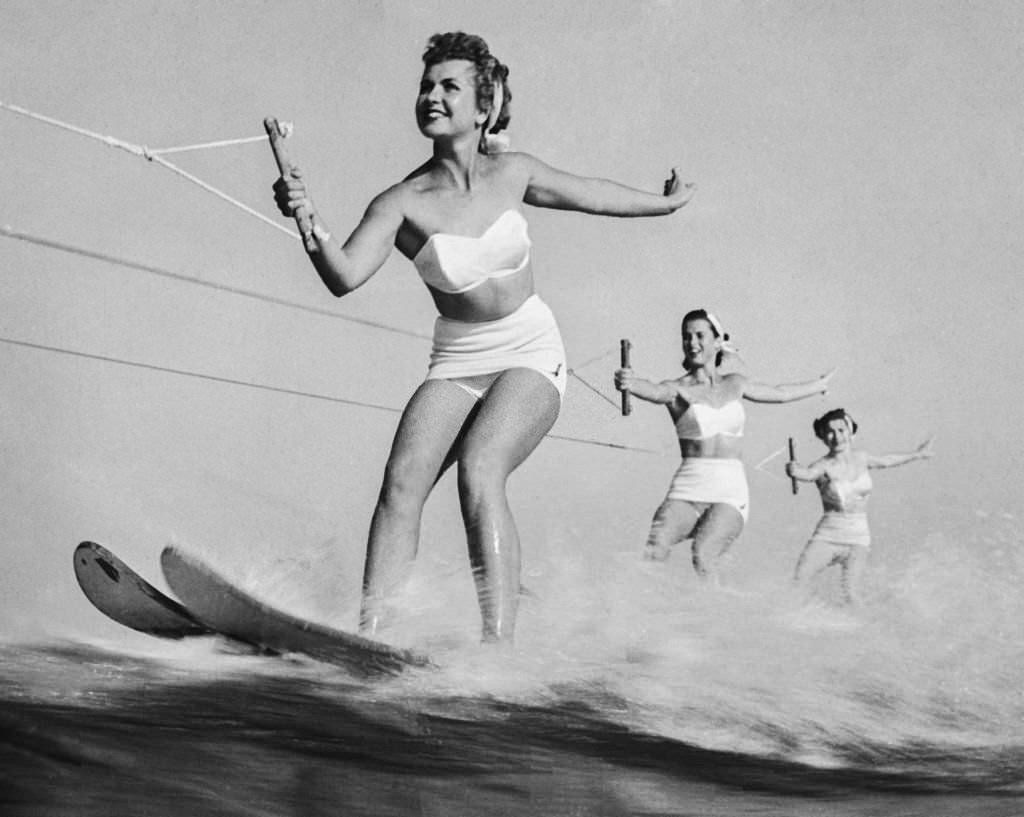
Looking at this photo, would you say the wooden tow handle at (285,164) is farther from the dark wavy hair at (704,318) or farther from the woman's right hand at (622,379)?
the dark wavy hair at (704,318)

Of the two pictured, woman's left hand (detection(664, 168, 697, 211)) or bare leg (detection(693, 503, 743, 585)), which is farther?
bare leg (detection(693, 503, 743, 585))

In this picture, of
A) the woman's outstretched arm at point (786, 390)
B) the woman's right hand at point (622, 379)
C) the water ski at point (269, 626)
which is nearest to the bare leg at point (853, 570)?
Answer: the woman's outstretched arm at point (786, 390)

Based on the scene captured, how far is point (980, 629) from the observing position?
2.78m

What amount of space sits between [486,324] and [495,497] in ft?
0.90

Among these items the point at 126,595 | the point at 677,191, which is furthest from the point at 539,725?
the point at 677,191

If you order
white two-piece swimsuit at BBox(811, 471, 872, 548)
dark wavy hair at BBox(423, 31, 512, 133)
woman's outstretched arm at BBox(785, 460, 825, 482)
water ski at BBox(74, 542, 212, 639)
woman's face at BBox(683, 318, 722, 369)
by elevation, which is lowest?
water ski at BBox(74, 542, 212, 639)

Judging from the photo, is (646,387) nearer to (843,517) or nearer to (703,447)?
(703,447)

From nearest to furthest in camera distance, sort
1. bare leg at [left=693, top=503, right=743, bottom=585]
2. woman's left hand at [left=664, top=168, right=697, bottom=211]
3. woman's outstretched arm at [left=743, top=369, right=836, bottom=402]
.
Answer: woman's left hand at [left=664, top=168, right=697, bottom=211], bare leg at [left=693, top=503, right=743, bottom=585], woman's outstretched arm at [left=743, top=369, right=836, bottom=402]

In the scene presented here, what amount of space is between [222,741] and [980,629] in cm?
180

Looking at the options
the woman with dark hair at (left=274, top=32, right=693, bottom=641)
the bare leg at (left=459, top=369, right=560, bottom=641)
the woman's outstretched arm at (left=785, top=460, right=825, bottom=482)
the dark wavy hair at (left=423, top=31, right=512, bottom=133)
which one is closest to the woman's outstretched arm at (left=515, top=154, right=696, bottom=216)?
the woman with dark hair at (left=274, top=32, right=693, bottom=641)

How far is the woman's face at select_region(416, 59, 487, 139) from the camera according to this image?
206 centimetres

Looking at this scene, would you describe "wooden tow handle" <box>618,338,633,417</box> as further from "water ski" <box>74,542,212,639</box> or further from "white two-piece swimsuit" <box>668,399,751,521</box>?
"water ski" <box>74,542,212,639</box>

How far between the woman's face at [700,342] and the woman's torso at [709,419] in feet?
0.18

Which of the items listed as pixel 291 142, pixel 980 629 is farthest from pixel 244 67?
pixel 980 629
